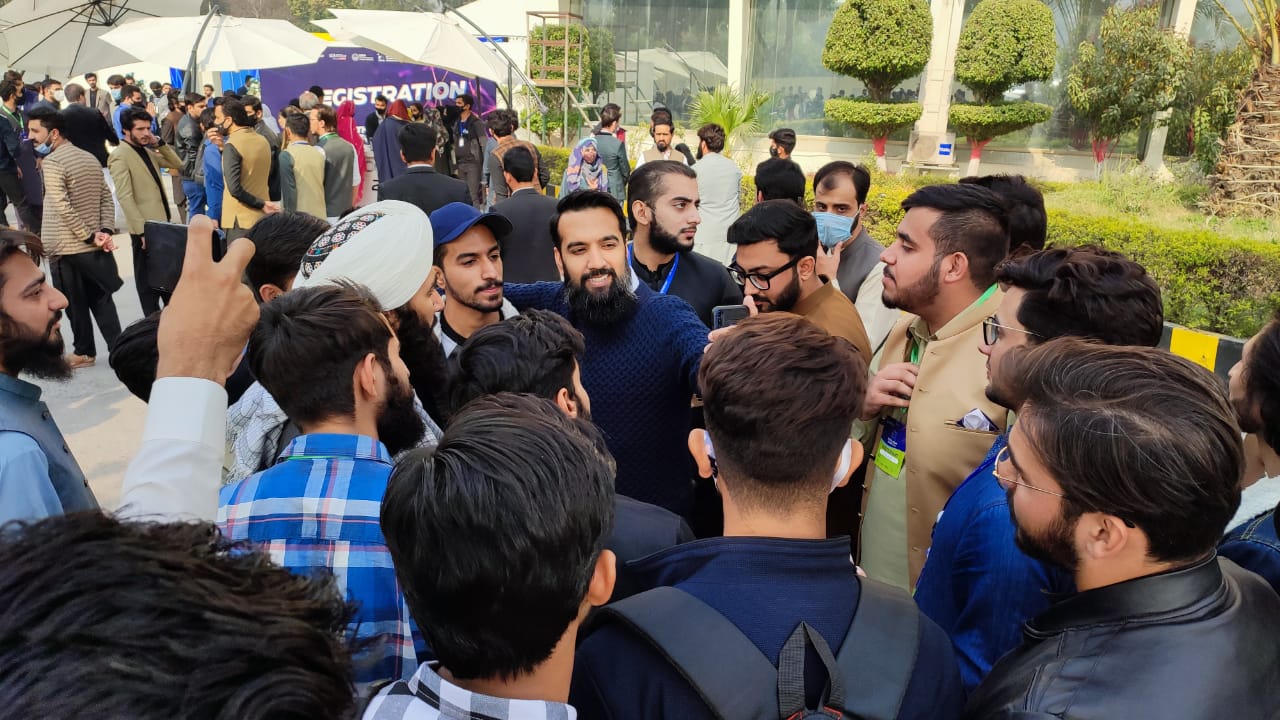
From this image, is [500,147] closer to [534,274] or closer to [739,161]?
[534,274]

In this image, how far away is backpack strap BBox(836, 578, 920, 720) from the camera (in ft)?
4.19

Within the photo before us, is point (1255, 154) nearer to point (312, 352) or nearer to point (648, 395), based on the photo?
point (648, 395)

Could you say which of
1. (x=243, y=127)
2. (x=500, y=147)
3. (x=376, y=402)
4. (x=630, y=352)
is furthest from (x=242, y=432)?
(x=500, y=147)

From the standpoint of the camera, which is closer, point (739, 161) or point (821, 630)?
point (821, 630)

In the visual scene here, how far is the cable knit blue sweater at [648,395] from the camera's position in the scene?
2963 mm

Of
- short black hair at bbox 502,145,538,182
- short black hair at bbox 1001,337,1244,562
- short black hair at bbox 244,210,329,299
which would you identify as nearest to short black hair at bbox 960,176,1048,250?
short black hair at bbox 1001,337,1244,562

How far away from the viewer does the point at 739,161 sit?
17.8 metres

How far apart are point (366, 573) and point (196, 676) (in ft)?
3.38

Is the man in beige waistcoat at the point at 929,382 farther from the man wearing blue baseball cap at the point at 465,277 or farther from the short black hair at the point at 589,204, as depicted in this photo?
the man wearing blue baseball cap at the point at 465,277

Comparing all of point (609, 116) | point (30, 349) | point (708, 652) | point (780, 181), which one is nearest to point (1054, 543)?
point (708, 652)

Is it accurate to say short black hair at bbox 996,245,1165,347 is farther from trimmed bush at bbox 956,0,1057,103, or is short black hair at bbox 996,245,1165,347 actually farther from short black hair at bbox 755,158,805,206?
trimmed bush at bbox 956,0,1057,103

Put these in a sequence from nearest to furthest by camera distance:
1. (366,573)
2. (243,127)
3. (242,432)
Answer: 1. (366,573)
2. (242,432)
3. (243,127)

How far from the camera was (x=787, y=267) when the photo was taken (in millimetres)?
3373

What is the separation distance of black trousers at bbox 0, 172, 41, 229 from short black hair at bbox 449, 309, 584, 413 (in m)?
10.2
